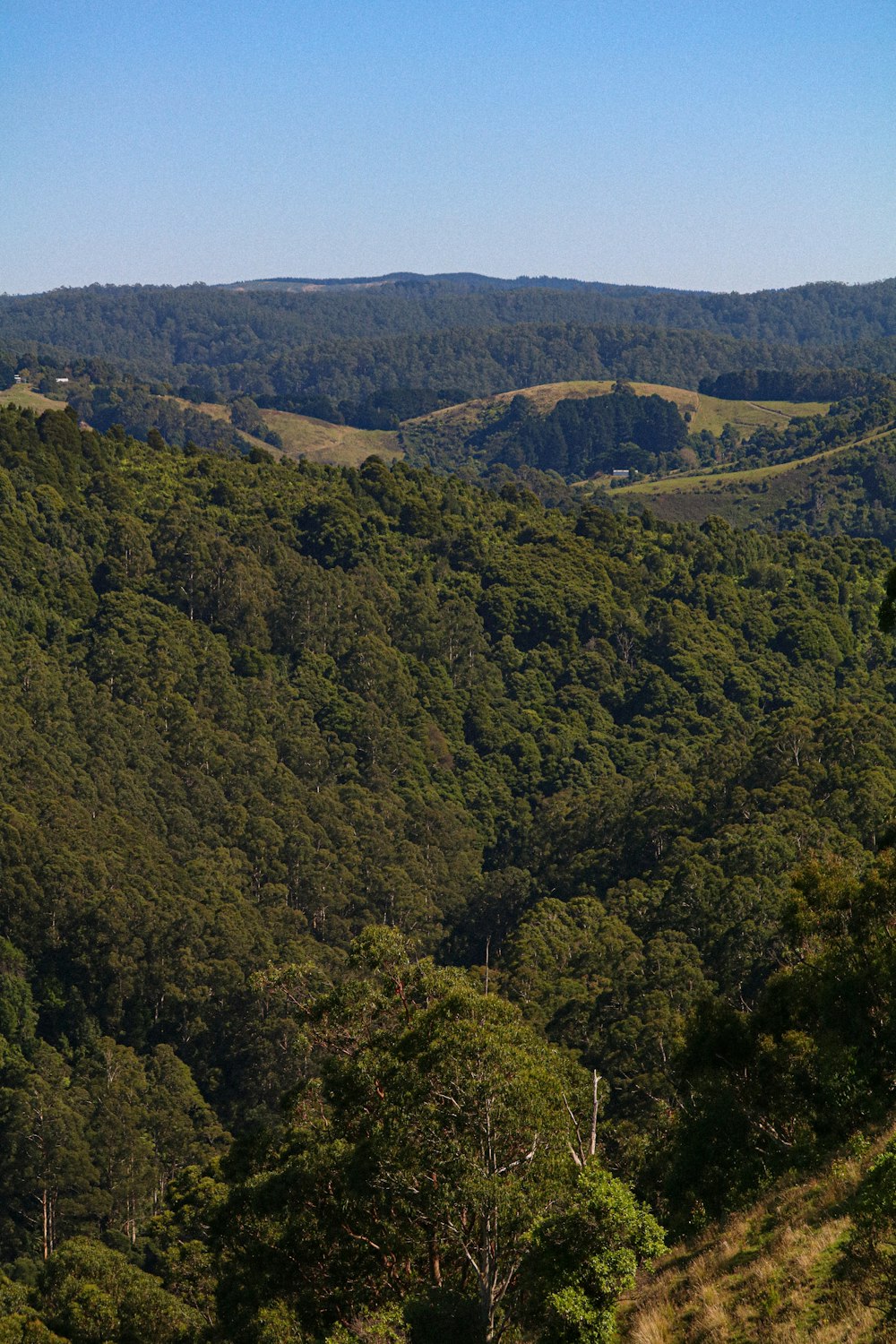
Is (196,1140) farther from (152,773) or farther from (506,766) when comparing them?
(506,766)

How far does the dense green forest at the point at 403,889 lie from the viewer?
2661 cm

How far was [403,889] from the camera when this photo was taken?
3593 inches

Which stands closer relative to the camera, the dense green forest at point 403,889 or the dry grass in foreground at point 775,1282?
the dry grass in foreground at point 775,1282

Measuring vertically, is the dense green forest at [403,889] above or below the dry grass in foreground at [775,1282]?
below

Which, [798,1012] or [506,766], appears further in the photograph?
[506,766]

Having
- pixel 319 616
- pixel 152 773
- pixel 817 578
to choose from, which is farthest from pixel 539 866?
pixel 817 578

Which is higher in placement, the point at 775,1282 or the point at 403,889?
the point at 775,1282

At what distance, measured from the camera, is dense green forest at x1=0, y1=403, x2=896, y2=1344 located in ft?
87.3

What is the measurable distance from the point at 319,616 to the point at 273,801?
2150 cm

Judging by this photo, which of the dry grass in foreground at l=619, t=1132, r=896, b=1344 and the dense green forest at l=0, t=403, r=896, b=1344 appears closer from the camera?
the dry grass in foreground at l=619, t=1132, r=896, b=1344

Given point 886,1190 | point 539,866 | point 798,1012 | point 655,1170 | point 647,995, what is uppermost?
point 886,1190

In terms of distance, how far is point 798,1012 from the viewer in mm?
29969

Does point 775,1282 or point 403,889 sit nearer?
point 775,1282

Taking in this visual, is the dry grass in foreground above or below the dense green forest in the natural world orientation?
above
